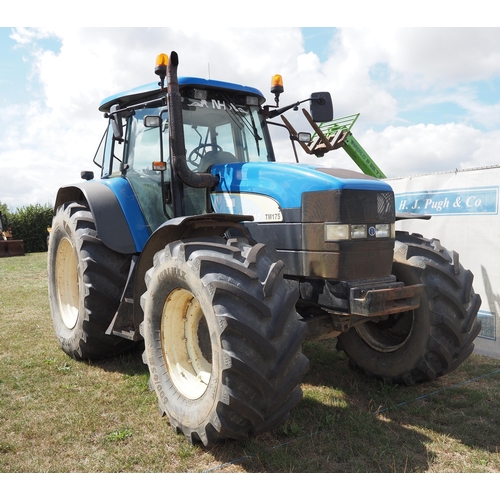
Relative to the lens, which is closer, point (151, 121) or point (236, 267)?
point (236, 267)

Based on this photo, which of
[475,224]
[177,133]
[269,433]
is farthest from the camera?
[475,224]

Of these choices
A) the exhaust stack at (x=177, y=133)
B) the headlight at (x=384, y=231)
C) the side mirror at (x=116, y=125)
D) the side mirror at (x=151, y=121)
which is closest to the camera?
the headlight at (x=384, y=231)

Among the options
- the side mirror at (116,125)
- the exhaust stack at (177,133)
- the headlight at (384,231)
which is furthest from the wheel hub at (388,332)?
the side mirror at (116,125)

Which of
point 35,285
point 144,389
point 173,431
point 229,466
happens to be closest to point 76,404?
point 144,389

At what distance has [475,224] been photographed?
5.83m

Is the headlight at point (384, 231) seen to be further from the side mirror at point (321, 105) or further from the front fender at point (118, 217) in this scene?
the front fender at point (118, 217)

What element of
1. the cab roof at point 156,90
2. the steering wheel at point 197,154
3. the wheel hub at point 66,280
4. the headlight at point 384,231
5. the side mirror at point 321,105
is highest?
the cab roof at point 156,90

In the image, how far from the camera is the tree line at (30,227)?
82.2 ft

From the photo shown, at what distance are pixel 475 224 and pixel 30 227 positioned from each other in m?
23.9

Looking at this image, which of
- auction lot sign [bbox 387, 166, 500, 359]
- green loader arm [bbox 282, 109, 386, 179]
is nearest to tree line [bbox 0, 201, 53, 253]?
green loader arm [bbox 282, 109, 386, 179]

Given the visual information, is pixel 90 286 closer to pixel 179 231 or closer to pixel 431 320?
pixel 179 231

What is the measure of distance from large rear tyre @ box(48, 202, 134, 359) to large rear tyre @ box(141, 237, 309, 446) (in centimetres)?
132

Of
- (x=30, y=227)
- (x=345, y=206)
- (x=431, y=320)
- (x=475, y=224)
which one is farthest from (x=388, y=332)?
(x=30, y=227)

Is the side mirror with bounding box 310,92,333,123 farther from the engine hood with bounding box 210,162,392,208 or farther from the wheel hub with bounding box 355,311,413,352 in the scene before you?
the wheel hub with bounding box 355,311,413,352
